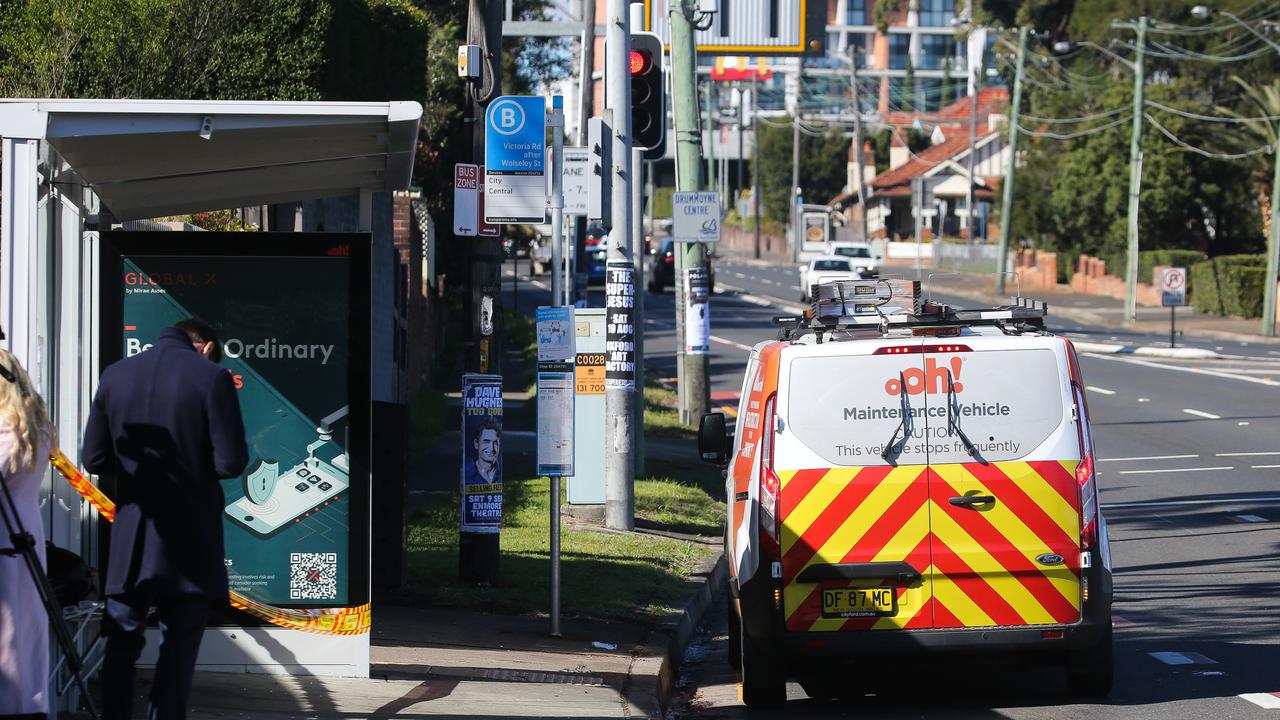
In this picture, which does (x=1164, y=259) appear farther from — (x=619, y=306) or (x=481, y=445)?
(x=481, y=445)

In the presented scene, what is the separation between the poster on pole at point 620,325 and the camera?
13633mm

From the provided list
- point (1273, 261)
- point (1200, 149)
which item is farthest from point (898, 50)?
point (1273, 261)

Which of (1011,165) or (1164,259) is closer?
(1164,259)

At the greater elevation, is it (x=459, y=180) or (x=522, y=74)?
(x=522, y=74)

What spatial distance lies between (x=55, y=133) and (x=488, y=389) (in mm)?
4138

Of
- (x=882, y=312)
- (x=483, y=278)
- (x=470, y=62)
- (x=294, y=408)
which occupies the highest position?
(x=470, y=62)

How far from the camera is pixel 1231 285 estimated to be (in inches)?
1815

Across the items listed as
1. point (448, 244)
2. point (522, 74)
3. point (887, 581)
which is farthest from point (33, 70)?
point (522, 74)

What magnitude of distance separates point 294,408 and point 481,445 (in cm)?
230

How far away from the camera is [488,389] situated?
34.0ft

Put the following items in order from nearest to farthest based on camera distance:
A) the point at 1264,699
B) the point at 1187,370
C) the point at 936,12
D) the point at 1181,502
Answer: the point at 1264,699
the point at 1181,502
the point at 1187,370
the point at 936,12

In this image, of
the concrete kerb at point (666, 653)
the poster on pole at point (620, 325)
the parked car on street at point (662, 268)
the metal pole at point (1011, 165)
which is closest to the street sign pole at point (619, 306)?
the poster on pole at point (620, 325)

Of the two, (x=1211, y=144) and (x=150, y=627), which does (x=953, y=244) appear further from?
(x=150, y=627)

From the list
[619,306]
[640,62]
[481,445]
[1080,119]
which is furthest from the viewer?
[1080,119]
